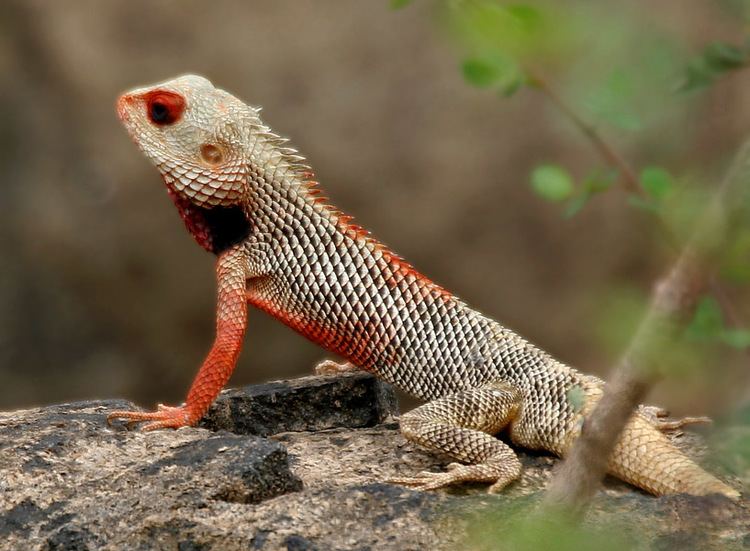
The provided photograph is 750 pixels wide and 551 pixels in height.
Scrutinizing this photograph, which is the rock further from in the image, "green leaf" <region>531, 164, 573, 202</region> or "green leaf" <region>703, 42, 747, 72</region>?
"green leaf" <region>703, 42, 747, 72</region>

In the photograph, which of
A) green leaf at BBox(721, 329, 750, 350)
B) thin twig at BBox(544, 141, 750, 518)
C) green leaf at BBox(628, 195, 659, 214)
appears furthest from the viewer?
green leaf at BBox(628, 195, 659, 214)

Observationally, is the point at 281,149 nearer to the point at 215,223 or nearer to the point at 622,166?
the point at 215,223

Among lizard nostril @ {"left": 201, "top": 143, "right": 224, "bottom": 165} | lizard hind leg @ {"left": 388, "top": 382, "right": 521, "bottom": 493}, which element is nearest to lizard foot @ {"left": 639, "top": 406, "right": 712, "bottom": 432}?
lizard hind leg @ {"left": 388, "top": 382, "right": 521, "bottom": 493}

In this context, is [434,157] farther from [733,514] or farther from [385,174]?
[733,514]

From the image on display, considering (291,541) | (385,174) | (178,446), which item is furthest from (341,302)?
(385,174)

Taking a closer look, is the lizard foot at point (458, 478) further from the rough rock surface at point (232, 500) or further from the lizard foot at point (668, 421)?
the lizard foot at point (668, 421)

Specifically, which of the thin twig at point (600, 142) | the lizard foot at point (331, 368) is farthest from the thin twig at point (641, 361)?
the lizard foot at point (331, 368)

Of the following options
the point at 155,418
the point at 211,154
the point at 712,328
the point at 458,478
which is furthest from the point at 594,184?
the point at 211,154
